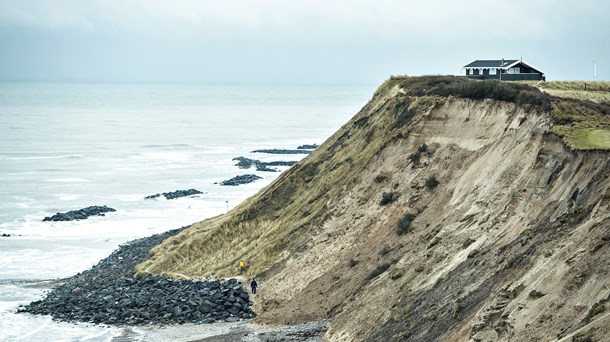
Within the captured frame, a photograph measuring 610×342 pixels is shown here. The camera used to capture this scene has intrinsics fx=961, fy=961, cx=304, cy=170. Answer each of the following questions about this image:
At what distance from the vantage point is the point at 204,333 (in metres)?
35.2

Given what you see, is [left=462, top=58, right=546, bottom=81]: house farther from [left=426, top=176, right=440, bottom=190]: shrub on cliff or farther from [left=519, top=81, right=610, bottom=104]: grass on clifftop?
[left=426, top=176, right=440, bottom=190]: shrub on cliff

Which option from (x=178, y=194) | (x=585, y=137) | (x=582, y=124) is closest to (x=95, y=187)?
(x=178, y=194)

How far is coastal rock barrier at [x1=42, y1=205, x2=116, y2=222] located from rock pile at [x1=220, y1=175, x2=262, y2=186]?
1743 centimetres

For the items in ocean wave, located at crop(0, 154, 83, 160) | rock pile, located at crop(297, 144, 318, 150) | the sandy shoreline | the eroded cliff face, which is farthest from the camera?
rock pile, located at crop(297, 144, 318, 150)

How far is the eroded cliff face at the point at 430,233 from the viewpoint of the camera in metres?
22.1

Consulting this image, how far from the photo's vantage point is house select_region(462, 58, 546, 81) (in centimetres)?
5531

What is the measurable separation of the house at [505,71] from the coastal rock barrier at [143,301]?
23.1 m

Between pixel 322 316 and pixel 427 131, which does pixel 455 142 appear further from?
pixel 322 316

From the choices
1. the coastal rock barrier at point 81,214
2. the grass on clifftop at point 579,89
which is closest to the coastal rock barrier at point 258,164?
the coastal rock barrier at point 81,214

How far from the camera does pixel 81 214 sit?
253 ft

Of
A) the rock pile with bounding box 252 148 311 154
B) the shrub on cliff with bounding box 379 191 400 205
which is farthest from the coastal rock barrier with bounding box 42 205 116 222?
the rock pile with bounding box 252 148 311 154

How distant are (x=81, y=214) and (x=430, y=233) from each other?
160 ft

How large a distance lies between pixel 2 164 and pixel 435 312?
10048 centimetres

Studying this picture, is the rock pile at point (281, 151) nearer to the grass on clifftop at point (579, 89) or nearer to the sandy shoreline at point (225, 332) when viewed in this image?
the grass on clifftop at point (579, 89)
